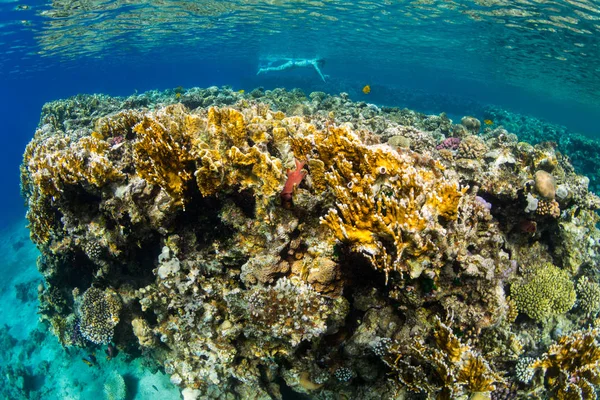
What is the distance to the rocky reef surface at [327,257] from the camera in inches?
138

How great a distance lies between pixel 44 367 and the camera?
11242 mm

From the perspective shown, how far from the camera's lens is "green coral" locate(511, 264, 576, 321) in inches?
205

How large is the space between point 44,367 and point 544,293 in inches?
610

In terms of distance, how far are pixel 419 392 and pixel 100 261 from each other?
6185 millimetres

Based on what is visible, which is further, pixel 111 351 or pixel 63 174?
pixel 111 351

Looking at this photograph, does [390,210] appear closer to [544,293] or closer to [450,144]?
[544,293]

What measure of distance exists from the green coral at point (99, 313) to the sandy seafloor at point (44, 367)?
7.09 feet

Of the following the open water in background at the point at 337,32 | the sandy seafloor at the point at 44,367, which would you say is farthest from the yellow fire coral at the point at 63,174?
the open water in background at the point at 337,32

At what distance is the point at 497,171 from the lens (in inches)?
227

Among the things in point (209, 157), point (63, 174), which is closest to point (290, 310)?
point (209, 157)

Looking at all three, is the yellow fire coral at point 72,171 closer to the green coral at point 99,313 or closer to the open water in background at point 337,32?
the green coral at point 99,313

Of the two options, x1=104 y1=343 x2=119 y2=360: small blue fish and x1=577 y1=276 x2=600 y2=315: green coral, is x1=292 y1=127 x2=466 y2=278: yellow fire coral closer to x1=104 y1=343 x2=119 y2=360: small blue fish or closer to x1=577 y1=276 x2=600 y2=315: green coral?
x1=577 y1=276 x2=600 y2=315: green coral

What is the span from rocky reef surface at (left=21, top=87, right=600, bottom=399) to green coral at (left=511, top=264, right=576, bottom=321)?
0.09ft

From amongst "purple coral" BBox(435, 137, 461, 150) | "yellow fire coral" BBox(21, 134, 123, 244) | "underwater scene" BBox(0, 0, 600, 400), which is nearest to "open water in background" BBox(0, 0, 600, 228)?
"purple coral" BBox(435, 137, 461, 150)
